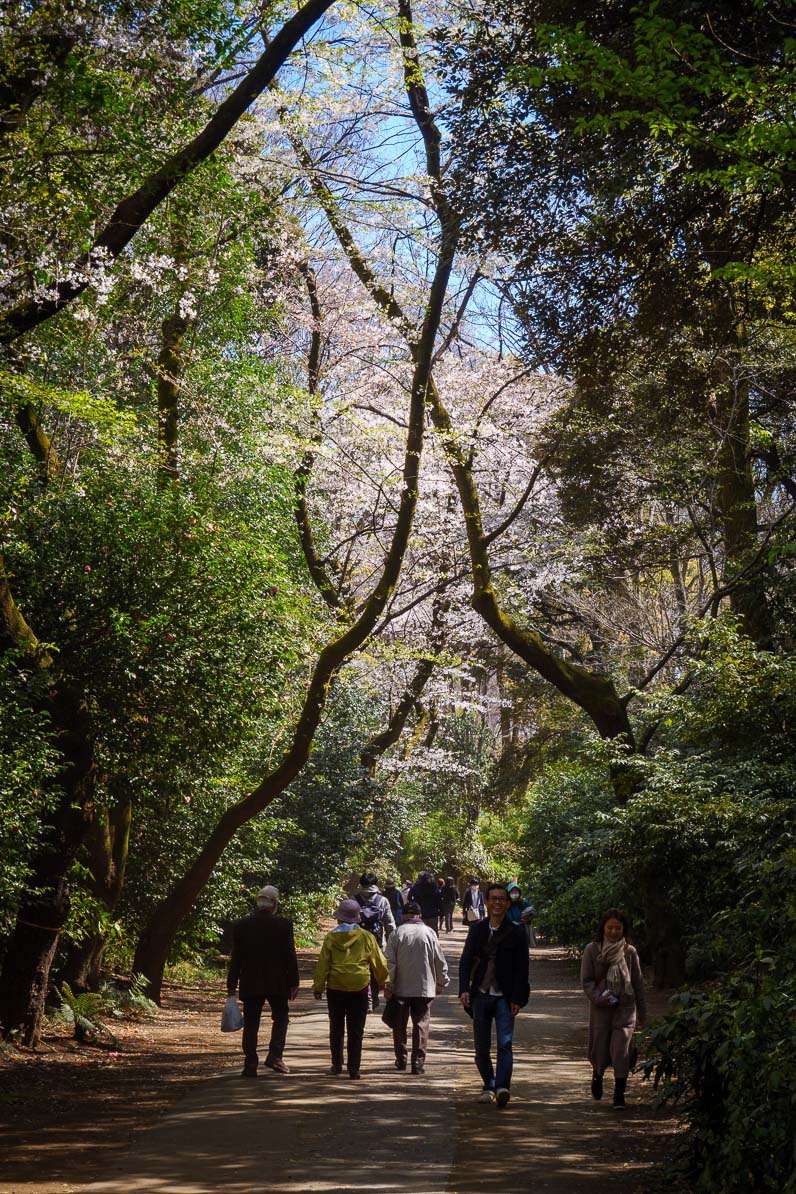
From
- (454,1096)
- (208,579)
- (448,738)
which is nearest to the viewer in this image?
(454,1096)

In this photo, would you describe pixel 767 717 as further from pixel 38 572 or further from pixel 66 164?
pixel 66 164

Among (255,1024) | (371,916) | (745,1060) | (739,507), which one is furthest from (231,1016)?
(739,507)

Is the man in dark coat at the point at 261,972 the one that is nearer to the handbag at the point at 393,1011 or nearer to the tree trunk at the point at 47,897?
the handbag at the point at 393,1011

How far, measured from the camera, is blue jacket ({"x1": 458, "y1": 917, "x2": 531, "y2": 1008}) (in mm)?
9688

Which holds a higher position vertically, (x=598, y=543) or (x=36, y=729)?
(x=598, y=543)

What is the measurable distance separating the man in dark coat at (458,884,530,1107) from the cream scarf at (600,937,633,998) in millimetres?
735

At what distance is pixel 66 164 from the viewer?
963cm

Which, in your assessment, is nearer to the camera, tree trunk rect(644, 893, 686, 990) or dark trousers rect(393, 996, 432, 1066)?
dark trousers rect(393, 996, 432, 1066)

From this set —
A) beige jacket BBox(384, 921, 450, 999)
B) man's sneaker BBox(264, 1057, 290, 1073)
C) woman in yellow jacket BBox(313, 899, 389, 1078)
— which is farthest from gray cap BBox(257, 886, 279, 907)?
man's sneaker BBox(264, 1057, 290, 1073)

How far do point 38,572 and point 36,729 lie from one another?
1.94 m

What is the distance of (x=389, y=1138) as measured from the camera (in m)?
8.04

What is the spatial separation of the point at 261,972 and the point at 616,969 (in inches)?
126

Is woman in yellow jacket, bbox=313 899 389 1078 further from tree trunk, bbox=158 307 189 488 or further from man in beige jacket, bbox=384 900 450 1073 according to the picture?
tree trunk, bbox=158 307 189 488

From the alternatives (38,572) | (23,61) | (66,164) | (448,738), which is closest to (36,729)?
(38,572)
